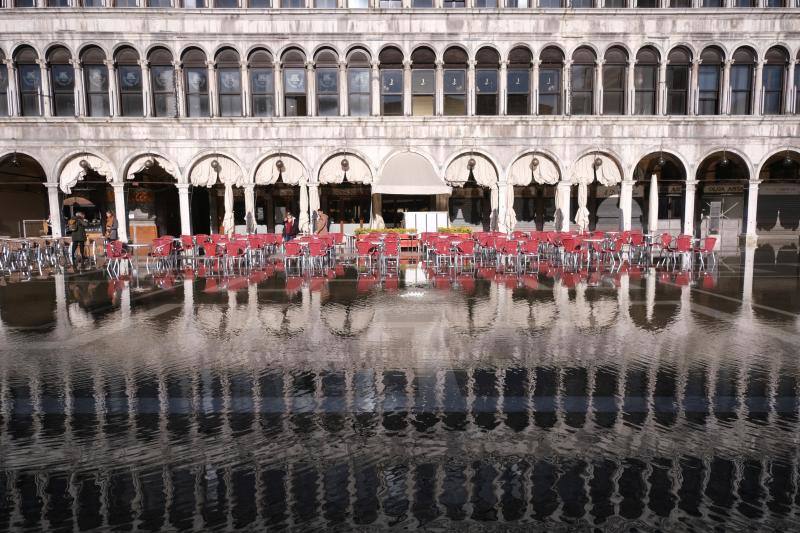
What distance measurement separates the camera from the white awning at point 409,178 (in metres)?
22.2

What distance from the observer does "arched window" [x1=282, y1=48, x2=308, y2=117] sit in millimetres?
24750

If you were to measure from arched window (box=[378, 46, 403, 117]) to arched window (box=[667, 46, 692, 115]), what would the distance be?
12.5 metres

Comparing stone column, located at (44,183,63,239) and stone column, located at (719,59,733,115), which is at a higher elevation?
stone column, located at (719,59,733,115)

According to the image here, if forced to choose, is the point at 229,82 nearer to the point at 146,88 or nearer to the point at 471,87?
the point at 146,88

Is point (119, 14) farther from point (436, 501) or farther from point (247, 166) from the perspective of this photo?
point (436, 501)

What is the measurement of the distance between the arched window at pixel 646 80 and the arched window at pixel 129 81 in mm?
23325

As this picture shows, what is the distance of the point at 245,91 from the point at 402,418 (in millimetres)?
22616

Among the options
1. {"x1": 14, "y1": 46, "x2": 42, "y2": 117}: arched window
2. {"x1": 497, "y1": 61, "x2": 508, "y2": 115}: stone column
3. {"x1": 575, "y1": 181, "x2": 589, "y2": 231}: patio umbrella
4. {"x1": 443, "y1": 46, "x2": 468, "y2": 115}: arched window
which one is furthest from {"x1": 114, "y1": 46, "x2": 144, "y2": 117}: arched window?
{"x1": 575, "y1": 181, "x2": 589, "y2": 231}: patio umbrella

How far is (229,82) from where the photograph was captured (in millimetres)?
25453

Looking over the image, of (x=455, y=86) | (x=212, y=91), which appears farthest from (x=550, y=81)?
(x=212, y=91)

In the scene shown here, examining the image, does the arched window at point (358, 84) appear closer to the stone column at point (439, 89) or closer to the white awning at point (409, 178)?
the white awning at point (409, 178)

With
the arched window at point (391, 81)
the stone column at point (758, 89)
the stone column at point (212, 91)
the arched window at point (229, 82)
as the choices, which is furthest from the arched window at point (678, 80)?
the stone column at point (212, 91)

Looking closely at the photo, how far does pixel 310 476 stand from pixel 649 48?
26656mm

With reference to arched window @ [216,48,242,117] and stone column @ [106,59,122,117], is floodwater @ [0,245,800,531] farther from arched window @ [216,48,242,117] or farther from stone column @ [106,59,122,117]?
arched window @ [216,48,242,117]
